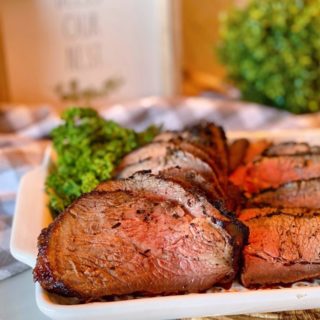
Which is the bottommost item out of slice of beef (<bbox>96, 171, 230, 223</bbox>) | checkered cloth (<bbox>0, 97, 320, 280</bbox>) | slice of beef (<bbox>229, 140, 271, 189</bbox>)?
checkered cloth (<bbox>0, 97, 320, 280</bbox>)

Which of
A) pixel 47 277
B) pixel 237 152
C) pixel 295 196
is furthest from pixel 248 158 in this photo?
pixel 47 277

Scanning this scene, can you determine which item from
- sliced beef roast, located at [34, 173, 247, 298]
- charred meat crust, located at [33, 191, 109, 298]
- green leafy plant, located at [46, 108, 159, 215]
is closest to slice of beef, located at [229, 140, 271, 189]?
green leafy plant, located at [46, 108, 159, 215]

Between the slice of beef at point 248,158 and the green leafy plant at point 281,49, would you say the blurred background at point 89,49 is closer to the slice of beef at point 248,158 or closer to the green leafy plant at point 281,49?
the green leafy plant at point 281,49

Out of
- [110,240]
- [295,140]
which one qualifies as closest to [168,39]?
[295,140]

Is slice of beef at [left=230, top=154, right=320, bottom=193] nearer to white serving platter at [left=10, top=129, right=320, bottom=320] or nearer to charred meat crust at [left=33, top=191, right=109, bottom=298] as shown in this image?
white serving platter at [left=10, top=129, right=320, bottom=320]

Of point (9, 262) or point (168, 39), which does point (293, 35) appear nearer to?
point (168, 39)

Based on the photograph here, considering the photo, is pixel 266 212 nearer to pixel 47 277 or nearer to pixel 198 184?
pixel 198 184
